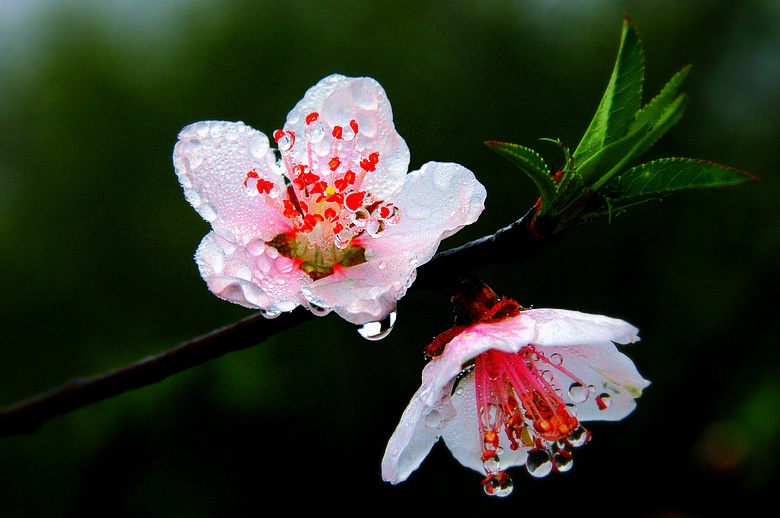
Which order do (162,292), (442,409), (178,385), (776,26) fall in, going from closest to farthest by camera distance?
(442,409), (178,385), (162,292), (776,26)

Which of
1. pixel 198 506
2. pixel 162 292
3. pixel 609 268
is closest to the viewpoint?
pixel 198 506

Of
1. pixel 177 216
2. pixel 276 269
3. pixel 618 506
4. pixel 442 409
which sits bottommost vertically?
pixel 618 506

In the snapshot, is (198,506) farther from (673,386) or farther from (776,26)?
(776,26)

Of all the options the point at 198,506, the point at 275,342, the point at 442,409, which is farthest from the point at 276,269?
the point at 198,506

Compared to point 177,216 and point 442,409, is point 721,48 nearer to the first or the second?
point 177,216

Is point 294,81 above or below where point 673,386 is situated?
above

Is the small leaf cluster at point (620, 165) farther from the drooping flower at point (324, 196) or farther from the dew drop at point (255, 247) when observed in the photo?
the dew drop at point (255, 247)

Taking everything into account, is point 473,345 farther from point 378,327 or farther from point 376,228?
point 376,228

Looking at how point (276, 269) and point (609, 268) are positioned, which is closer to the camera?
point (276, 269)

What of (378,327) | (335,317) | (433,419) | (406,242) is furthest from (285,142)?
(335,317)
